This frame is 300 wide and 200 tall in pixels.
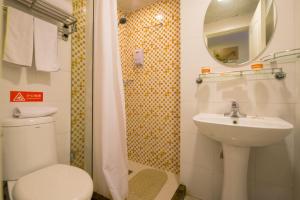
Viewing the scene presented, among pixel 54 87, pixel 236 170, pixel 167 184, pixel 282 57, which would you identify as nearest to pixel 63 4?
pixel 54 87

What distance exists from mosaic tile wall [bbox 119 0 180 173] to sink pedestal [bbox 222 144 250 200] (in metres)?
0.73

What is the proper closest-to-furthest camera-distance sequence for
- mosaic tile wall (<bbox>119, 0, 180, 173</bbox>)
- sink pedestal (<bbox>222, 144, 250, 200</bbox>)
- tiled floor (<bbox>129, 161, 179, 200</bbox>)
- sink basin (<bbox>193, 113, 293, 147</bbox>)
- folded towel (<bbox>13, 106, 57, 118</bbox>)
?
sink basin (<bbox>193, 113, 293, 147</bbox>), folded towel (<bbox>13, 106, 57, 118</bbox>), sink pedestal (<bbox>222, 144, 250, 200</bbox>), tiled floor (<bbox>129, 161, 179, 200</bbox>), mosaic tile wall (<bbox>119, 0, 180, 173</bbox>)

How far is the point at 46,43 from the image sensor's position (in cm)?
110

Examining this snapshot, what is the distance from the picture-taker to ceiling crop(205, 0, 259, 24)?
1.29 metres

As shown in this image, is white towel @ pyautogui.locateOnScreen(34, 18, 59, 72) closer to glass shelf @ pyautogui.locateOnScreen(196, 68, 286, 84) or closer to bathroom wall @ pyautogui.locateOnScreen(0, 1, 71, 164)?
bathroom wall @ pyautogui.locateOnScreen(0, 1, 71, 164)

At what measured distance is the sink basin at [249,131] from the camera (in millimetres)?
881

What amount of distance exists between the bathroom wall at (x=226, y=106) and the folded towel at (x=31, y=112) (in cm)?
120

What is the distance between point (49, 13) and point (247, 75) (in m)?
1.65

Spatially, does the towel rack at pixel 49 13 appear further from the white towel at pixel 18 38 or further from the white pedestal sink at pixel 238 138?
the white pedestal sink at pixel 238 138

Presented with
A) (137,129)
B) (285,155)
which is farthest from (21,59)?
(285,155)

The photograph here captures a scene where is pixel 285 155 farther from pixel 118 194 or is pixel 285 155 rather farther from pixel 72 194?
pixel 72 194

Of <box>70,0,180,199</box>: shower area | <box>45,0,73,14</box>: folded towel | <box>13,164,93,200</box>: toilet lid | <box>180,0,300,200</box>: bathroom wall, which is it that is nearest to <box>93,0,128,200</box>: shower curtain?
<box>70,0,180,199</box>: shower area

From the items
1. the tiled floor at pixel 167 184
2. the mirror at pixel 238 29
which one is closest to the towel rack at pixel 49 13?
the mirror at pixel 238 29

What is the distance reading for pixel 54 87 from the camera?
48.4 inches
